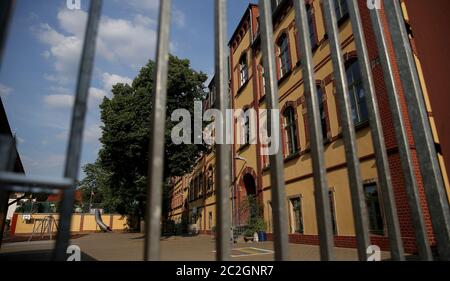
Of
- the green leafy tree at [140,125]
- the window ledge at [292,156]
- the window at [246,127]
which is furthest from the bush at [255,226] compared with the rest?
the green leafy tree at [140,125]

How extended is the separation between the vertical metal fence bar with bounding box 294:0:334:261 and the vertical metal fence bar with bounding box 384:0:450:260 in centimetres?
59

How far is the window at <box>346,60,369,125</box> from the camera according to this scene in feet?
30.0

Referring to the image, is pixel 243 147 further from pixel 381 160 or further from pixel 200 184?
pixel 381 160

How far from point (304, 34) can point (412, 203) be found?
101cm

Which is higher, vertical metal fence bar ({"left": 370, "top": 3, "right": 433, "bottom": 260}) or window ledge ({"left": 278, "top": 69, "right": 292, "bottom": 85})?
window ledge ({"left": 278, "top": 69, "right": 292, "bottom": 85})

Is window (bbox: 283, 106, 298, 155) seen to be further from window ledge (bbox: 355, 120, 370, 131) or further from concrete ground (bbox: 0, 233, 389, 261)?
concrete ground (bbox: 0, 233, 389, 261)

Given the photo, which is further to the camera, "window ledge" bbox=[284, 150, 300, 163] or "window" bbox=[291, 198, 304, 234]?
"window ledge" bbox=[284, 150, 300, 163]

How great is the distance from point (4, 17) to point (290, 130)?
494 inches

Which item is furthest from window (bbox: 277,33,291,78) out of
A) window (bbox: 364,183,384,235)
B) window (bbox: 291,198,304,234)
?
window (bbox: 364,183,384,235)

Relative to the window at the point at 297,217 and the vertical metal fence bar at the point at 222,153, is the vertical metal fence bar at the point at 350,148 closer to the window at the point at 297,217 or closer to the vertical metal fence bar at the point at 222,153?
the vertical metal fence bar at the point at 222,153

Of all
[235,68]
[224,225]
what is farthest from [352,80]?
[235,68]

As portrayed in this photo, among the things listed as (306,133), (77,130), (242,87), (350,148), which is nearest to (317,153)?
(350,148)
